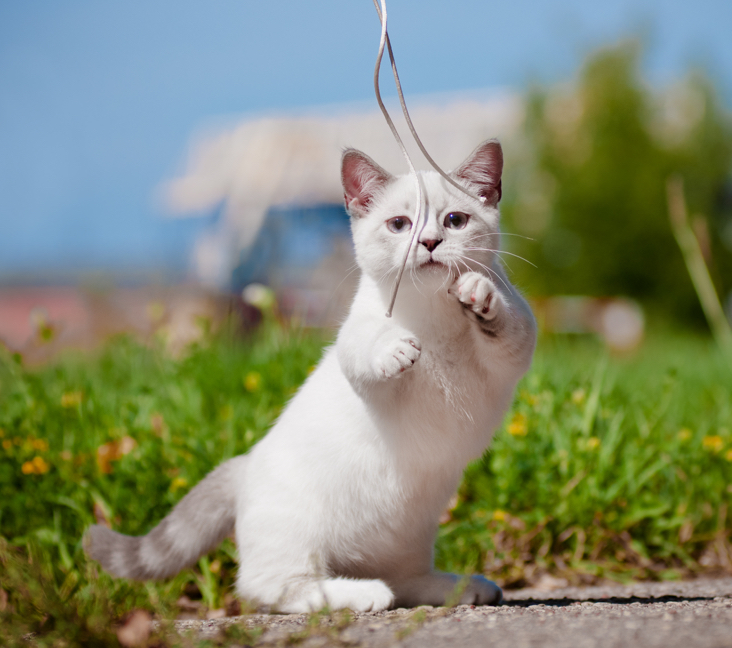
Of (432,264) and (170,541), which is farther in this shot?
(170,541)

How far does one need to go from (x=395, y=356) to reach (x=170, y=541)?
3.41 ft

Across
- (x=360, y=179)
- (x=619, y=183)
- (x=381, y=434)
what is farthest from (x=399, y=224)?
(x=619, y=183)

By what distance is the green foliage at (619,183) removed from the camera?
618 inches

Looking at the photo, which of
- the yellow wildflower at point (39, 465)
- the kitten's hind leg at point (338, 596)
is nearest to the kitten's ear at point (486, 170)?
the kitten's hind leg at point (338, 596)

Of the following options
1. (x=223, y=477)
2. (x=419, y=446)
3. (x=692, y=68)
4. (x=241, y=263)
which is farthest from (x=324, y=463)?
(x=692, y=68)

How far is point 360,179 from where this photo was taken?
2.13m

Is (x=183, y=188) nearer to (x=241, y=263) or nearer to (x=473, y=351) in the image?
(x=241, y=263)

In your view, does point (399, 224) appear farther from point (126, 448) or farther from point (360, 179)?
point (126, 448)

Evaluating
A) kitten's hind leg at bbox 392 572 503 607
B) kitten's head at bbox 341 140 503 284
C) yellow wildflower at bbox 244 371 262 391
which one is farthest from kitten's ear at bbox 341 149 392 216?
yellow wildflower at bbox 244 371 262 391

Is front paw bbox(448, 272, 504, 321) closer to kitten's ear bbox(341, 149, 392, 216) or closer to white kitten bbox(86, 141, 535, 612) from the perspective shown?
white kitten bbox(86, 141, 535, 612)

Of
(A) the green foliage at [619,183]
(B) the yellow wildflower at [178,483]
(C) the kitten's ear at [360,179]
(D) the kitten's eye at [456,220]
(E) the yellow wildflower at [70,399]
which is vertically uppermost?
(A) the green foliage at [619,183]

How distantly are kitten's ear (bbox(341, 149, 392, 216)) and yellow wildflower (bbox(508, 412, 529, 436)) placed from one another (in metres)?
1.23

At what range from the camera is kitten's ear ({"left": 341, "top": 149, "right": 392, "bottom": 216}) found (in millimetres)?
2084

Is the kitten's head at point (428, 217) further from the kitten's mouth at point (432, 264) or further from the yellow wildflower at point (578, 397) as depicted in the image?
the yellow wildflower at point (578, 397)
